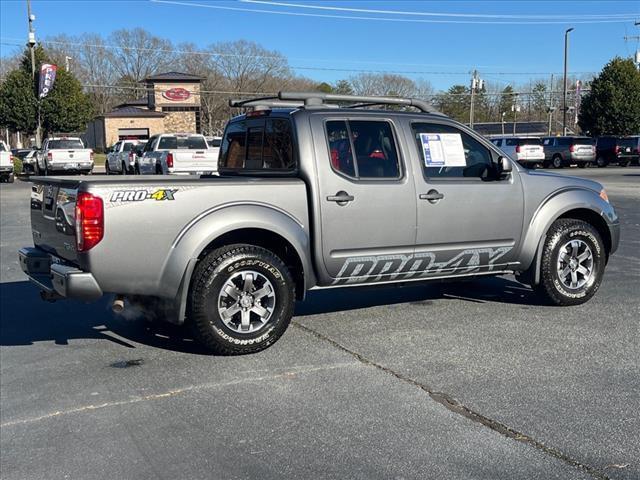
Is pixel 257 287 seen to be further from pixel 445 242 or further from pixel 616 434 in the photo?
pixel 616 434

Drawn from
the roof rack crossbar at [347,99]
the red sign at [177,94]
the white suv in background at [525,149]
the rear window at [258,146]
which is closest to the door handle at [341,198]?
the rear window at [258,146]

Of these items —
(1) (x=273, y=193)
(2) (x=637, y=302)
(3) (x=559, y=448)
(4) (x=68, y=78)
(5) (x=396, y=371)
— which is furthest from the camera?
(4) (x=68, y=78)

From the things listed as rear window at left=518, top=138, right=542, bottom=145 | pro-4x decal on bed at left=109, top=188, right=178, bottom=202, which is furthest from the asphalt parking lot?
rear window at left=518, top=138, right=542, bottom=145

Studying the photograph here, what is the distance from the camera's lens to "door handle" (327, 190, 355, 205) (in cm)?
577

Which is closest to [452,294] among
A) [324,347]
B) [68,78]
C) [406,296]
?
[406,296]

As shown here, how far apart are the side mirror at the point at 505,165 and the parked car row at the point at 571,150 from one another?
33761 mm

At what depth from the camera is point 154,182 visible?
517cm

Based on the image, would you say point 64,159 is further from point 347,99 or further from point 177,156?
point 347,99

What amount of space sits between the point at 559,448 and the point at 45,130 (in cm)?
4308

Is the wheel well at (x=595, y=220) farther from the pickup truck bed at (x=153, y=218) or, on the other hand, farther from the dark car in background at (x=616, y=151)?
the dark car in background at (x=616, y=151)

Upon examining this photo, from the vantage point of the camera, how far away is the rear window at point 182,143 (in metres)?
25.5

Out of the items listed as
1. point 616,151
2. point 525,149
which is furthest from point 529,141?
point 616,151

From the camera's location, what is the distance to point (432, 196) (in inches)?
242

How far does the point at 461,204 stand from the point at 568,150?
36455 millimetres
